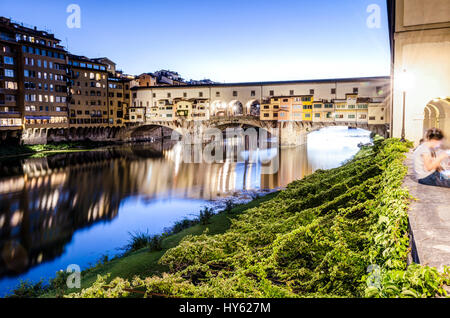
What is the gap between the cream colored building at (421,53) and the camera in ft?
40.0

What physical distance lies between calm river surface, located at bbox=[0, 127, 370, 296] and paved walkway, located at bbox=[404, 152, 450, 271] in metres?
10.4

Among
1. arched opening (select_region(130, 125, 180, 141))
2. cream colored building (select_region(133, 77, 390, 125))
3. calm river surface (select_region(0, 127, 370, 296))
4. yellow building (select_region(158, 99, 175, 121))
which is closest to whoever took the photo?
calm river surface (select_region(0, 127, 370, 296))

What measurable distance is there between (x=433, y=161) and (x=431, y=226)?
2.60 m

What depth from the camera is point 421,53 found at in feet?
41.1

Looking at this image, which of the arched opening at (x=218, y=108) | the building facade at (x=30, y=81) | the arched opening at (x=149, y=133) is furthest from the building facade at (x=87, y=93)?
the arched opening at (x=218, y=108)

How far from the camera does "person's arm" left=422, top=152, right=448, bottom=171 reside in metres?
5.35

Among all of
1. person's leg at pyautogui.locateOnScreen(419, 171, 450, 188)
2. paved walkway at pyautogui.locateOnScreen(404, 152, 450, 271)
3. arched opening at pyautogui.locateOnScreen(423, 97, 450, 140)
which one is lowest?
paved walkway at pyautogui.locateOnScreen(404, 152, 450, 271)

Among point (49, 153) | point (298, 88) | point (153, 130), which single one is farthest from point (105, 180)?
point (153, 130)

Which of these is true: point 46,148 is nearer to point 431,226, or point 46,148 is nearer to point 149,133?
point 149,133

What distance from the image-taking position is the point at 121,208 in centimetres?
1850

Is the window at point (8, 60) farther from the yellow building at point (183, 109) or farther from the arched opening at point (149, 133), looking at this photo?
the yellow building at point (183, 109)

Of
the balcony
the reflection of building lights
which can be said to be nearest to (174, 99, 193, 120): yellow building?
the balcony

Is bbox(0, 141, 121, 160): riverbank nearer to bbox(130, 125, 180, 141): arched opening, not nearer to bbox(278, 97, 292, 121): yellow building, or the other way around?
bbox(130, 125, 180, 141): arched opening

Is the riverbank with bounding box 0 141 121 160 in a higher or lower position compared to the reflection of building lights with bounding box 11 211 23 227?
higher
